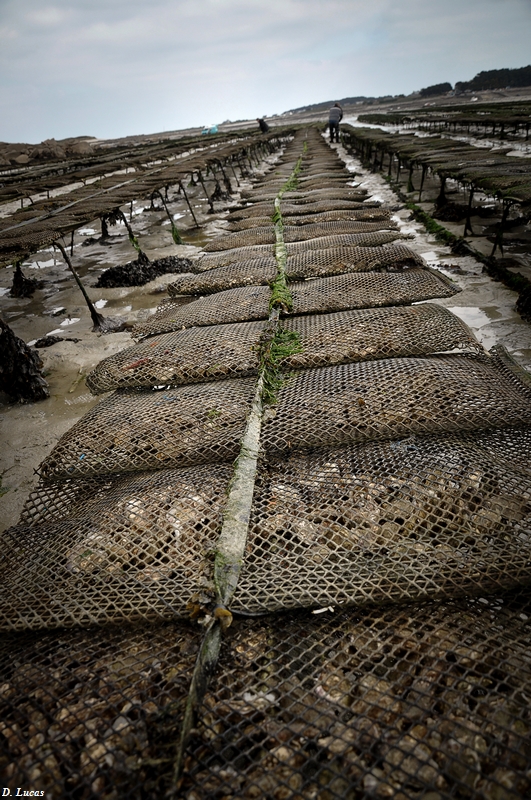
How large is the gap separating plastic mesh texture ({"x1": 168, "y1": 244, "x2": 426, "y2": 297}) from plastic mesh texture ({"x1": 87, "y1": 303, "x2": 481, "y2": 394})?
136 cm

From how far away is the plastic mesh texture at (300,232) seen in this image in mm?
6410

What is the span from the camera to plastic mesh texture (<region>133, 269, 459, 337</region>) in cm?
426

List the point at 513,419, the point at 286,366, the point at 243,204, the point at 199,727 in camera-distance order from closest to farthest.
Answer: the point at 199,727 < the point at 513,419 < the point at 286,366 < the point at 243,204

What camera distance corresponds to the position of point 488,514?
204 centimetres

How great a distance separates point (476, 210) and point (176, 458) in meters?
13.1

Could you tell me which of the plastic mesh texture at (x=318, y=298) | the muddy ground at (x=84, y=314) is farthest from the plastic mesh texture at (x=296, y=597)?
the muddy ground at (x=84, y=314)

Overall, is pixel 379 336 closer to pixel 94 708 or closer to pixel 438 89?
pixel 94 708

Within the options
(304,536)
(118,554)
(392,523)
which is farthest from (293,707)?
(118,554)

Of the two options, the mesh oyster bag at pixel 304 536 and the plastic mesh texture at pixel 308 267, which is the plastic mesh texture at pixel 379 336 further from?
the plastic mesh texture at pixel 308 267

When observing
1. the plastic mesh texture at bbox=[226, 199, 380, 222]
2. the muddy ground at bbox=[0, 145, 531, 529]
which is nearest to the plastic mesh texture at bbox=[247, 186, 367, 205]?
the plastic mesh texture at bbox=[226, 199, 380, 222]

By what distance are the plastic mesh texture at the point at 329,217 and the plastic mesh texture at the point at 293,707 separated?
668 cm

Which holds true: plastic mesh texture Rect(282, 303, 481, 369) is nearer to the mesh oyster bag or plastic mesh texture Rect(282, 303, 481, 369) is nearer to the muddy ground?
the mesh oyster bag

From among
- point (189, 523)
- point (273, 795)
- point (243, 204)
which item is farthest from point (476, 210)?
point (273, 795)

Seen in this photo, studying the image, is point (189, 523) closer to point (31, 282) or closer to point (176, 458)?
point (176, 458)
